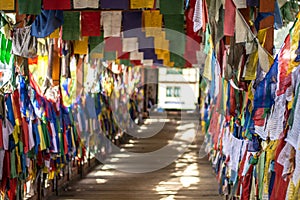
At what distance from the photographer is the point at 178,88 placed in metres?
27.9

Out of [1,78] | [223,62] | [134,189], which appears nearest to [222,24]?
[223,62]

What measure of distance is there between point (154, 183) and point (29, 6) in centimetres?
472

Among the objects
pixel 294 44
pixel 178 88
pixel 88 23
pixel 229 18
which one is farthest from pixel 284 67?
pixel 178 88

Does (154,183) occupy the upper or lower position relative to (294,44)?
lower

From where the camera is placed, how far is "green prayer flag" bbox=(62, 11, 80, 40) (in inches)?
316

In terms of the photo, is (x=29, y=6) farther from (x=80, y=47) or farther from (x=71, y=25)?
(x=80, y=47)

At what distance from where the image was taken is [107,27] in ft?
27.6

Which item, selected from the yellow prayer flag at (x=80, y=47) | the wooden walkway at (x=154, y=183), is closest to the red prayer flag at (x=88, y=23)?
the yellow prayer flag at (x=80, y=47)

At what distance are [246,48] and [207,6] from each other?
0.57 meters

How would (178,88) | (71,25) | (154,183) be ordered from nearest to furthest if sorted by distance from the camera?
(71,25), (154,183), (178,88)

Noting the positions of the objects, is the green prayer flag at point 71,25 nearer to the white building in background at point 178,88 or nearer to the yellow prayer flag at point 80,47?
the yellow prayer flag at point 80,47

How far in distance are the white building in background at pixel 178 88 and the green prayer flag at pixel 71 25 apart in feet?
63.0

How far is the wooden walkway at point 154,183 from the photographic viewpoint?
8953 millimetres

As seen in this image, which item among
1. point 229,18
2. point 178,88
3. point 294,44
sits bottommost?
point 178,88
